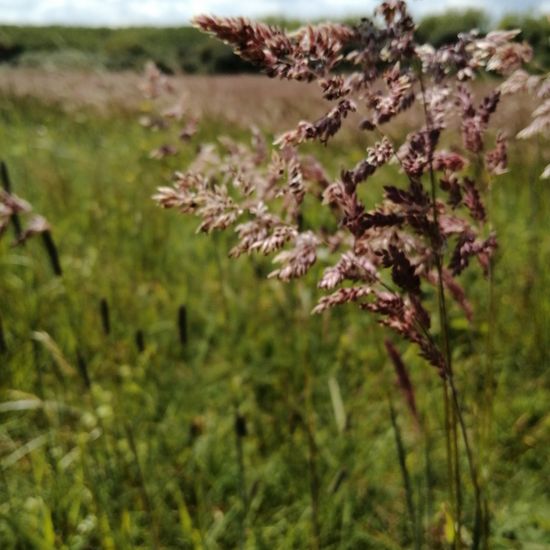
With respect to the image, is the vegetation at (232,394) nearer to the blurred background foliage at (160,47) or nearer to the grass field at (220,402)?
the grass field at (220,402)

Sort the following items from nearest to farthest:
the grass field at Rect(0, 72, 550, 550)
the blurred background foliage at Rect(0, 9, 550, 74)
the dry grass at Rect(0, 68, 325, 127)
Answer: the grass field at Rect(0, 72, 550, 550) < the blurred background foliage at Rect(0, 9, 550, 74) < the dry grass at Rect(0, 68, 325, 127)

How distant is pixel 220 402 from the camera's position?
2533 millimetres

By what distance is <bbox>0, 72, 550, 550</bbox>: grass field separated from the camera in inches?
71.9

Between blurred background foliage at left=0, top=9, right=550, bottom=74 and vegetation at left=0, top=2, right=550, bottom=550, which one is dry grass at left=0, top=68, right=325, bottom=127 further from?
vegetation at left=0, top=2, right=550, bottom=550

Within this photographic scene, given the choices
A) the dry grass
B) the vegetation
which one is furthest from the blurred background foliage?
the vegetation

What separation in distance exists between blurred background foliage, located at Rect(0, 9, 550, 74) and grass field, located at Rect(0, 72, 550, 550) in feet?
3.19

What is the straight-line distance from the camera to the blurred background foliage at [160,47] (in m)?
4.48

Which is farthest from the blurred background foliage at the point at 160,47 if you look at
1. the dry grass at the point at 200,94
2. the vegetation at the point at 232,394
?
the vegetation at the point at 232,394

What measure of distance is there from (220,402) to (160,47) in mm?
23036

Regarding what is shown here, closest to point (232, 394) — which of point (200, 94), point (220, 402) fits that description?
point (220, 402)

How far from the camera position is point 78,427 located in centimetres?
231

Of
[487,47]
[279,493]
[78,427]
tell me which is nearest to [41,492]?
[78,427]

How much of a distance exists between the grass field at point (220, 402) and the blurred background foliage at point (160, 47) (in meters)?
0.97

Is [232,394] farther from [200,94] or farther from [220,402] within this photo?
[200,94]
